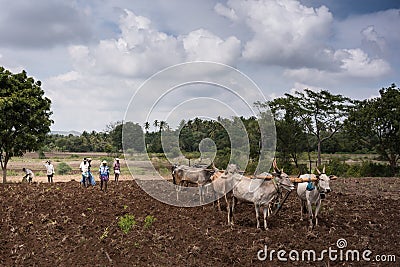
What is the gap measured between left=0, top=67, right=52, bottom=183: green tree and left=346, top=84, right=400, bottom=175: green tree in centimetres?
2048

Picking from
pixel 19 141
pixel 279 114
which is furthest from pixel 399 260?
pixel 279 114

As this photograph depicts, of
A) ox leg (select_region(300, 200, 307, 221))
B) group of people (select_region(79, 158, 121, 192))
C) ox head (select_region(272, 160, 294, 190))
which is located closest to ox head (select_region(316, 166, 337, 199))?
ox head (select_region(272, 160, 294, 190))

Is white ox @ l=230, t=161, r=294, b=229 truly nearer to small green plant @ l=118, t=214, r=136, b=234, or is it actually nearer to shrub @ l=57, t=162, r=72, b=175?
small green plant @ l=118, t=214, r=136, b=234

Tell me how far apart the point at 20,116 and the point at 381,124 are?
74.3 feet

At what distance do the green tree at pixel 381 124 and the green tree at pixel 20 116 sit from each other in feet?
67.2

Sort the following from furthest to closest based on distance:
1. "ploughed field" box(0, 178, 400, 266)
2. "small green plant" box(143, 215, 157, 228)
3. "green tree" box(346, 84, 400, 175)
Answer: "green tree" box(346, 84, 400, 175), "small green plant" box(143, 215, 157, 228), "ploughed field" box(0, 178, 400, 266)

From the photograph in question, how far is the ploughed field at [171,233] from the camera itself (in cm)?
906

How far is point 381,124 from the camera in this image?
29.8 meters

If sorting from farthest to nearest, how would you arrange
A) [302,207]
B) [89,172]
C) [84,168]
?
[89,172]
[84,168]
[302,207]

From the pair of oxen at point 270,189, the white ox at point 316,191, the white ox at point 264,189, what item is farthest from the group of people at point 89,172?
the white ox at point 316,191

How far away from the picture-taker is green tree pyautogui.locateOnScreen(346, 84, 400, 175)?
29384 millimetres

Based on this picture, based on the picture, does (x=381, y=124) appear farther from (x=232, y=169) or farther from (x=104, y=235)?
(x=104, y=235)

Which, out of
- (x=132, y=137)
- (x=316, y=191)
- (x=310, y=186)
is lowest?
(x=316, y=191)

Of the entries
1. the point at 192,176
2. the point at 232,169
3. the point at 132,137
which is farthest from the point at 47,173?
the point at 232,169
